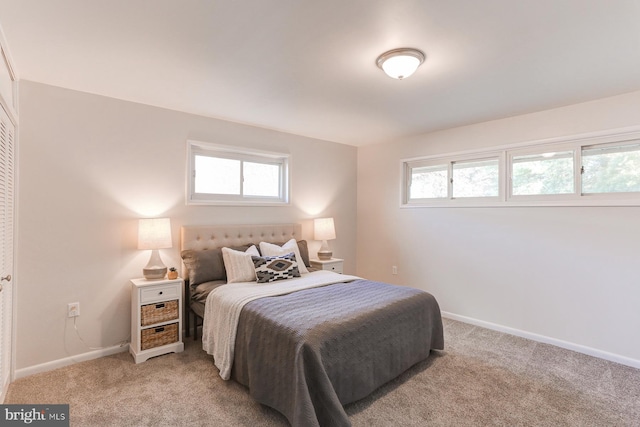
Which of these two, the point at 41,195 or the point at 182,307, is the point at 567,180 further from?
the point at 41,195

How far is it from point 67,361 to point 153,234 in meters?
1.24

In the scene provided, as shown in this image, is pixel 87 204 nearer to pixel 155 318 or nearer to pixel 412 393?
pixel 155 318

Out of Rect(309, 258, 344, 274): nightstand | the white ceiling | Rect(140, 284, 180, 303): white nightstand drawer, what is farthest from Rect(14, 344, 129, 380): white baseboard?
the white ceiling

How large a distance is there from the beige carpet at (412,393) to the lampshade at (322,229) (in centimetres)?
192

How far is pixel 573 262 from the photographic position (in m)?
2.98

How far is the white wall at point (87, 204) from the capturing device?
8.13 ft

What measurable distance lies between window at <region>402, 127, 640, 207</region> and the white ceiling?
0.46 metres

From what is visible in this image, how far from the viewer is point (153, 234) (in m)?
2.79

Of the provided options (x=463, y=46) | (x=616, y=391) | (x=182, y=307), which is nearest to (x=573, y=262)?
(x=616, y=391)

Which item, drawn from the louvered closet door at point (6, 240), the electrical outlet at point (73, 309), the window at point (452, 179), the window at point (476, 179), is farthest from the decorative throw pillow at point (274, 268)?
the window at point (476, 179)

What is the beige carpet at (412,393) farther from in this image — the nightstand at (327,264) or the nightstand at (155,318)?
the nightstand at (327,264)

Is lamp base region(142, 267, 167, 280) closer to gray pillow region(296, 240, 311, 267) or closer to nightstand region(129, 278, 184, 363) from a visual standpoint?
nightstand region(129, 278, 184, 363)

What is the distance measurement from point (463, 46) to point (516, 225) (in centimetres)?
217

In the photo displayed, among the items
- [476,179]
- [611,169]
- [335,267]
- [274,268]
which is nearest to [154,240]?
[274,268]
